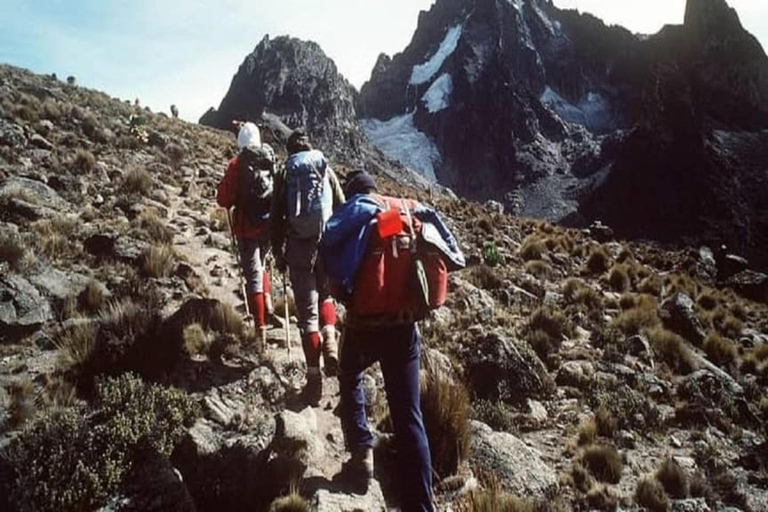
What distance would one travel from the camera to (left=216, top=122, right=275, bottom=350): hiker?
6.07 m

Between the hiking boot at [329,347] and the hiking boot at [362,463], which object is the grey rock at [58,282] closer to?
the hiking boot at [329,347]

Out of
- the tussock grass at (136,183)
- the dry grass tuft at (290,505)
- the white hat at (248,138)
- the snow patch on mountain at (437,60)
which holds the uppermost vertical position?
the snow patch on mountain at (437,60)

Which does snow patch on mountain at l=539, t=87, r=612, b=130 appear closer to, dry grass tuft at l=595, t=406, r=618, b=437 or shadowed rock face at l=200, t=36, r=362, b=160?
shadowed rock face at l=200, t=36, r=362, b=160

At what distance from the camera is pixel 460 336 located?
793 cm

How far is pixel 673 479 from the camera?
5.51 meters

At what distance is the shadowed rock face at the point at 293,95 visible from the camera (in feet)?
306

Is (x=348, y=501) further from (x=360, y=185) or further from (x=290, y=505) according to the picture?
(x=360, y=185)

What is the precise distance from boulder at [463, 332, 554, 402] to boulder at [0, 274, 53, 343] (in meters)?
4.77

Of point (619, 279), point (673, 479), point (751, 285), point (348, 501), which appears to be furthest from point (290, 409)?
point (751, 285)

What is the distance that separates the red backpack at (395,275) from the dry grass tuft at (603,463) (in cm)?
295

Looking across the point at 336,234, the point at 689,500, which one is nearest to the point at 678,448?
the point at 689,500

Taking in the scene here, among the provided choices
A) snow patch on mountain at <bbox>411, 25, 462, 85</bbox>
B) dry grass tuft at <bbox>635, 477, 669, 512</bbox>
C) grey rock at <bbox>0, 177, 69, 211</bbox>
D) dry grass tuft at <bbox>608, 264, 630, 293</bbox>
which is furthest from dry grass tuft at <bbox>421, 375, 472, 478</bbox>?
snow patch on mountain at <bbox>411, 25, 462, 85</bbox>

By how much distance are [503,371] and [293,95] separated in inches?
3696

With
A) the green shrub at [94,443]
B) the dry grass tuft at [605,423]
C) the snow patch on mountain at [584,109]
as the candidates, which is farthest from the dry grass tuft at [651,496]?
the snow patch on mountain at [584,109]
